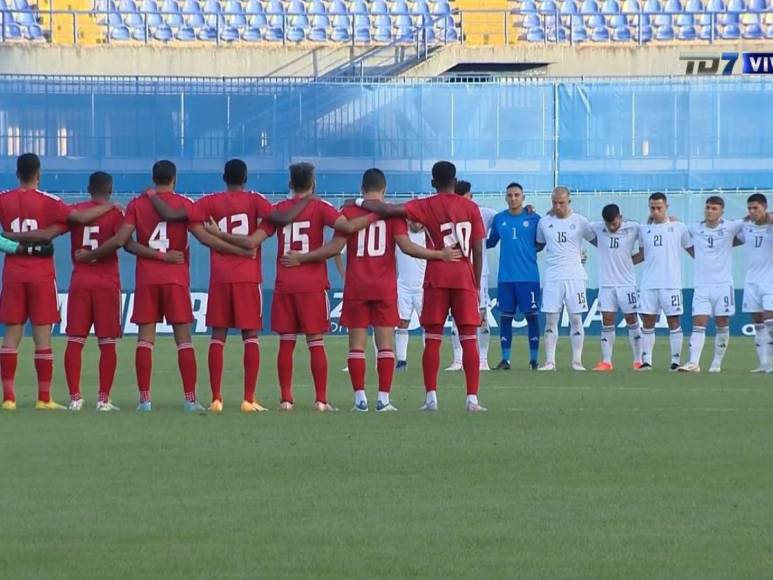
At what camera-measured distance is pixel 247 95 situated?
109ft

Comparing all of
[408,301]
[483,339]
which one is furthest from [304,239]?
[408,301]

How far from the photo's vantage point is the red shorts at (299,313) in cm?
1374

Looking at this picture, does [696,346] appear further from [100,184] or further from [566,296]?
[100,184]

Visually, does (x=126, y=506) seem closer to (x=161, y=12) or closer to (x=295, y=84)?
(x=295, y=84)

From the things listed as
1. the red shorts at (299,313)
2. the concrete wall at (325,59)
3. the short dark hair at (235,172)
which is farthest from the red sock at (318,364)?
the concrete wall at (325,59)

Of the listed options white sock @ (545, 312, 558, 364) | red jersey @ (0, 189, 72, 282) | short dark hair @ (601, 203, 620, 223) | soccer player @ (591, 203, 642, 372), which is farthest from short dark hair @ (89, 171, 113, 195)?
soccer player @ (591, 203, 642, 372)

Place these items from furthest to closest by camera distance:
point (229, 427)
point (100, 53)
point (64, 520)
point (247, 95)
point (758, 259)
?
point (100, 53) < point (247, 95) < point (758, 259) < point (229, 427) < point (64, 520)

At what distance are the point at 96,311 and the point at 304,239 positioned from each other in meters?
1.66

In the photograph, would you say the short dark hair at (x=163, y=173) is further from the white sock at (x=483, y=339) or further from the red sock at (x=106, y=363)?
the white sock at (x=483, y=339)

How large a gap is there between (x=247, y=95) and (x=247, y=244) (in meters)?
20.0

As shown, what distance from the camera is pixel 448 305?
13898mm

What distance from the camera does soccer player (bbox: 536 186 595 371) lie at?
20.6 m

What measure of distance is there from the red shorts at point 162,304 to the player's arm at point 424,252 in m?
1.66

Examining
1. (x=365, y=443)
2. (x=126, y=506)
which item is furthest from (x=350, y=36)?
(x=126, y=506)
